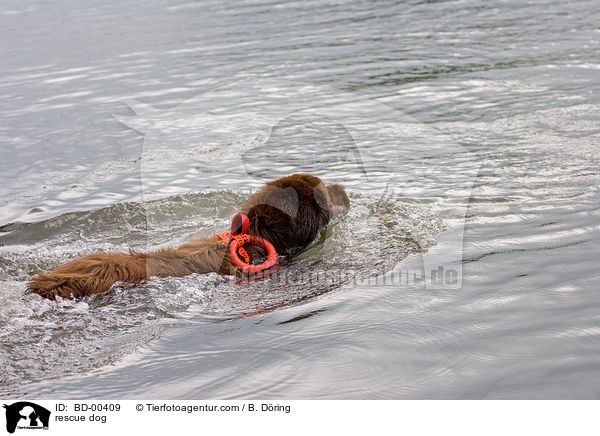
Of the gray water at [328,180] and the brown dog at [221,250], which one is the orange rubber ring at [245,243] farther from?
the gray water at [328,180]

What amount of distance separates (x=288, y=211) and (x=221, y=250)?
0.72 metres

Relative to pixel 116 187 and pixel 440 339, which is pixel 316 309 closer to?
pixel 440 339

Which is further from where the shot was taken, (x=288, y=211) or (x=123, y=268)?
(x=288, y=211)

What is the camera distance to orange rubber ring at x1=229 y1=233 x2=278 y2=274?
518 centimetres

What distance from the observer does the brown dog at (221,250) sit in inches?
182

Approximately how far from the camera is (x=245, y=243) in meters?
5.33

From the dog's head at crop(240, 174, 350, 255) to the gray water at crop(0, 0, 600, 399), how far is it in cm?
28
